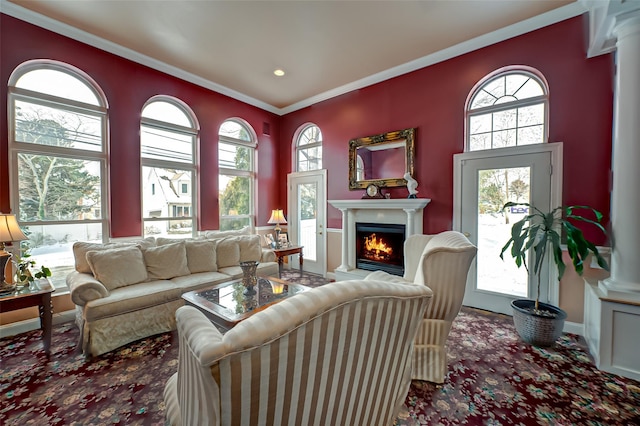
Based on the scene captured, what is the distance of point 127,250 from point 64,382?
1.31 meters

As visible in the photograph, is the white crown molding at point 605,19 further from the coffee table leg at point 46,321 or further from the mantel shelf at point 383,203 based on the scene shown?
the coffee table leg at point 46,321

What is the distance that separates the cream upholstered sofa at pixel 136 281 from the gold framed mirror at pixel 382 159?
7.44 feet

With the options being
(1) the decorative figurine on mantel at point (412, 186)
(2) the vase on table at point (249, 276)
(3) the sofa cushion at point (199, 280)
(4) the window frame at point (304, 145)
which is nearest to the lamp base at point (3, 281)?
(3) the sofa cushion at point (199, 280)

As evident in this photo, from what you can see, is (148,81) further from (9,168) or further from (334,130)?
(334,130)

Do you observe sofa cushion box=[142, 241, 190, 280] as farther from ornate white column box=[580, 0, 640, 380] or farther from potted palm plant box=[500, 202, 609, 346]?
ornate white column box=[580, 0, 640, 380]

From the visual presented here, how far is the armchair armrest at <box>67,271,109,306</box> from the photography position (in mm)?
2381

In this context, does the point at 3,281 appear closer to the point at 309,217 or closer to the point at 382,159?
the point at 309,217

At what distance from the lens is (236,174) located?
5.11 meters

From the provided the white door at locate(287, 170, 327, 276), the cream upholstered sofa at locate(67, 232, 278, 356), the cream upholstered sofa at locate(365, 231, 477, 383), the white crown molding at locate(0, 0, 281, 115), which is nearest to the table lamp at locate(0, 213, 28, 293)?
the cream upholstered sofa at locate(67, 232, 278, 356)

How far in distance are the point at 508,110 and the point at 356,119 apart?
2176 millimetres

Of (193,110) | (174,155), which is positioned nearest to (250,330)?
(174,155)

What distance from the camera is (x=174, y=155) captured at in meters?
4.25

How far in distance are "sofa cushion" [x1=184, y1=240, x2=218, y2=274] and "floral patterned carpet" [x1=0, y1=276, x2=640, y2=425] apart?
3.32 feet

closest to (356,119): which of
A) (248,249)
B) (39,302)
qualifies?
(248,249)
